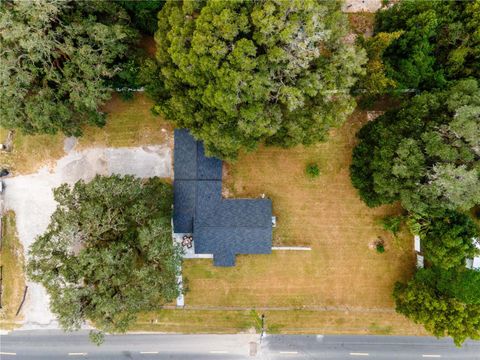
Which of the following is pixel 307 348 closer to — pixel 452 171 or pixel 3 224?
pixel 452 171

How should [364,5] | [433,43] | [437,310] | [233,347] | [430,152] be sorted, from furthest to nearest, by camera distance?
[233,347] → [364,5] → [433,43] → [437,310] → [430,152]

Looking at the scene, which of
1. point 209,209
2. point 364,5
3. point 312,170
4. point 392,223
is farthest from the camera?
point 364,5

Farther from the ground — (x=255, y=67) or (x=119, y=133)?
(x=255, y=67)

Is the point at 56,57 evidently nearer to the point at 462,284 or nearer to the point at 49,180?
the point at 49,180

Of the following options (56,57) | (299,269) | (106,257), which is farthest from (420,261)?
(56,57)

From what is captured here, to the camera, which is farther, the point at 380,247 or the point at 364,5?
the point at 364,5

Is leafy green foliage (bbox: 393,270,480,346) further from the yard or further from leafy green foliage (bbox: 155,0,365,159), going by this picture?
leafy green foliage (bbox: 155,0,365,159)
